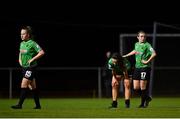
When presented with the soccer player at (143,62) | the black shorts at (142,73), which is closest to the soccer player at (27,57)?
the soccer player at (143,62)

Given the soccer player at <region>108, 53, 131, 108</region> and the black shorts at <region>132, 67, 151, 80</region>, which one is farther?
the black shorts at <region>132, 67, 151, 80</region>

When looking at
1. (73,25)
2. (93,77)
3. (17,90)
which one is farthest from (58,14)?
(17,90)

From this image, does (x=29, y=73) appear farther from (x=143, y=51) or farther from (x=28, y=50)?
(x=143, y=51)

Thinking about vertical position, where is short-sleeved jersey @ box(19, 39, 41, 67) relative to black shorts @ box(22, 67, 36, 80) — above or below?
above

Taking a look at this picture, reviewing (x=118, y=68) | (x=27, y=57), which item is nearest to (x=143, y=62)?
(x=118, y=68)

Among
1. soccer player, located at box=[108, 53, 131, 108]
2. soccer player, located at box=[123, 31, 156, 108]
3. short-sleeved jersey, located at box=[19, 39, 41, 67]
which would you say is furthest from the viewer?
soccer player, located at box=[123, 31, 156, 108]

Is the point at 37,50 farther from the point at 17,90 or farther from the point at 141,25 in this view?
the point at 141,25

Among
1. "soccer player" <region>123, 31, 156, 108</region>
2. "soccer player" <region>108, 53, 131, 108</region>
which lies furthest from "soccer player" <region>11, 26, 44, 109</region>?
"soccer player" <region>123, 31, 156, 108</region>

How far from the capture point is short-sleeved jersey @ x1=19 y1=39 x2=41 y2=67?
17.9 m

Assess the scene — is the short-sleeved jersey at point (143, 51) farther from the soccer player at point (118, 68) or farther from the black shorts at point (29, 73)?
the black shorts at point (29, 73)

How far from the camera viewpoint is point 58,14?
3838 centimetres

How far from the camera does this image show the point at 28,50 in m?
17.9

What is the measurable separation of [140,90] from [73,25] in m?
19.3

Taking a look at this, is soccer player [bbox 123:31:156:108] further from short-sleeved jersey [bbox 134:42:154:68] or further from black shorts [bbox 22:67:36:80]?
black shorts [bbox 22:67:36:80]
